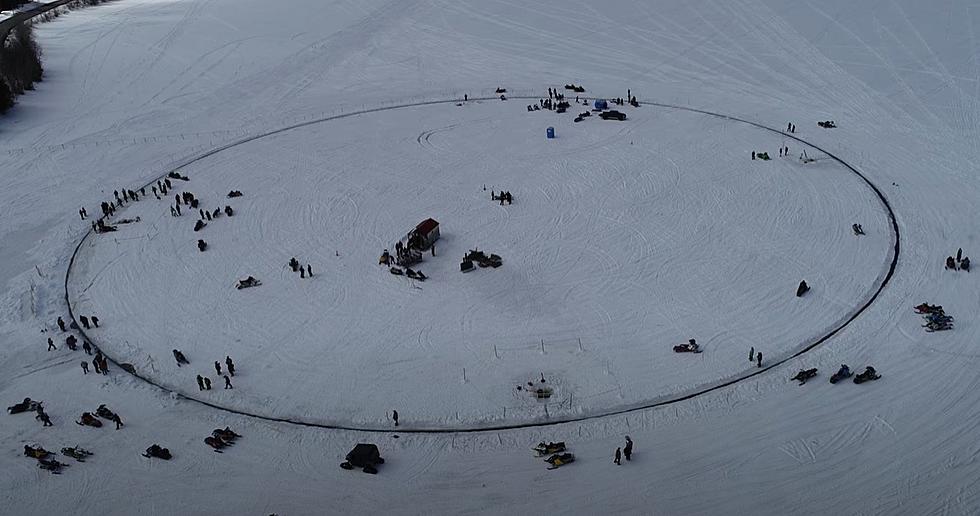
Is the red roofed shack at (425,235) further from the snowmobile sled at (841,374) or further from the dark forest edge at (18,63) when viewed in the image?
the dark forest edge at (18,63)

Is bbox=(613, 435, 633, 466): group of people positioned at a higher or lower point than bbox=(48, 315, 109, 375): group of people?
lower

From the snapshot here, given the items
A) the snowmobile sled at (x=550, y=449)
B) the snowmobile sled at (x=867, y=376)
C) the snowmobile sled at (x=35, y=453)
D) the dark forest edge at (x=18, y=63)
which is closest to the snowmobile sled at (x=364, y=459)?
the snowmobile sled at (x=550, y=449)

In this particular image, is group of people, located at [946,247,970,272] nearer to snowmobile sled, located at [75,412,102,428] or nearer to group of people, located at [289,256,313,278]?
group of people, located at [289,256,313,278]

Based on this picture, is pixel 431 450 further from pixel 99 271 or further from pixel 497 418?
pixel 99 271

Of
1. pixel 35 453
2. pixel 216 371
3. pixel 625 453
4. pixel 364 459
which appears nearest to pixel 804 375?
pixel 625 453

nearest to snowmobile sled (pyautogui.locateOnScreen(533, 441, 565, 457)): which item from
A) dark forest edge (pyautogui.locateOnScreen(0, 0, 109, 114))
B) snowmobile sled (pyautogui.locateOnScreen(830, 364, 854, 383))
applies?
snowmobile sled (pyautogui.locateOnScreen(830, 364, 854, 383))

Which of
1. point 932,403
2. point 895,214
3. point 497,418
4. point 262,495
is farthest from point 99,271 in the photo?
point 895,214
